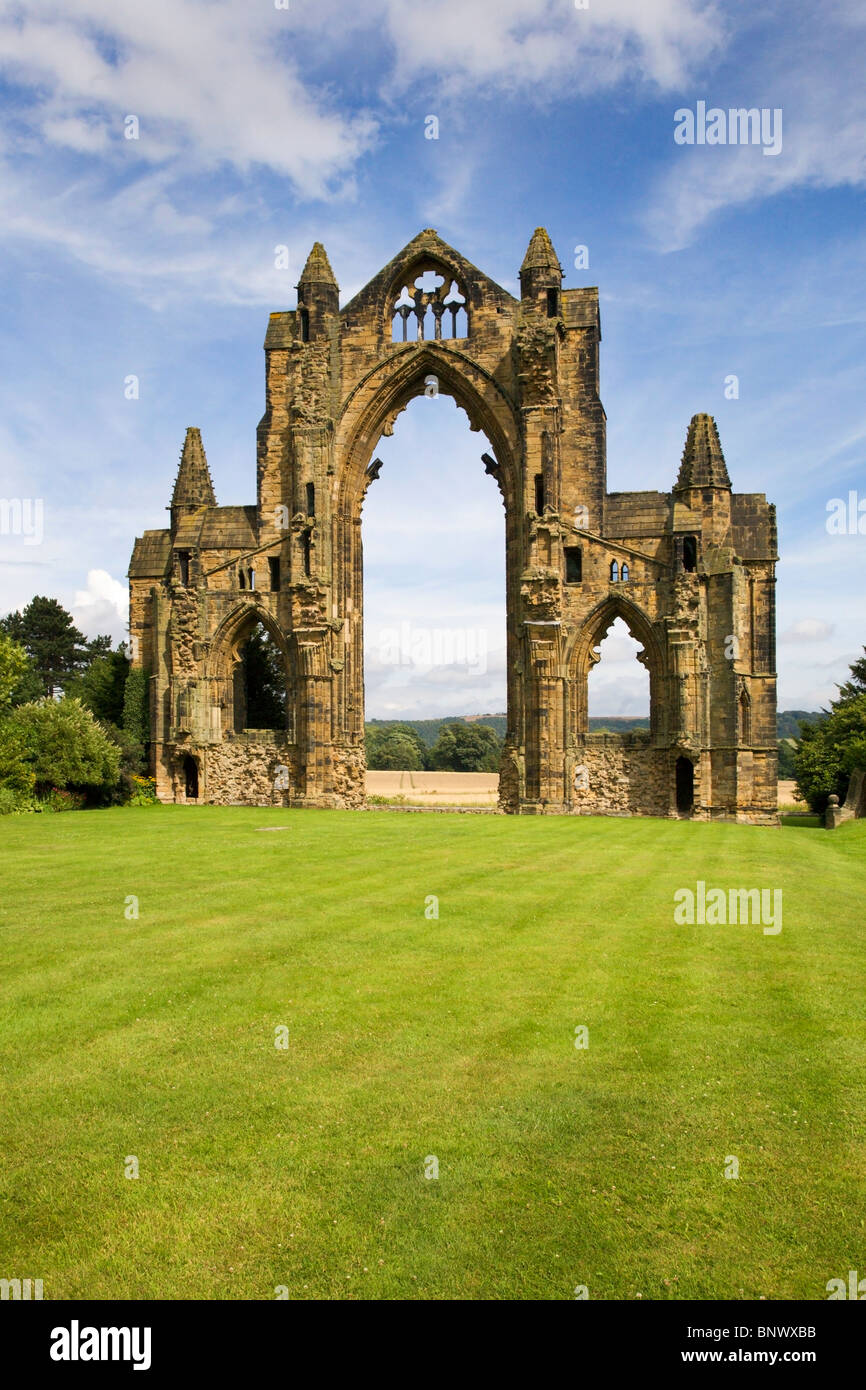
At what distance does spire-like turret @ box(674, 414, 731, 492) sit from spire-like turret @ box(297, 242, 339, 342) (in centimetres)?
1299

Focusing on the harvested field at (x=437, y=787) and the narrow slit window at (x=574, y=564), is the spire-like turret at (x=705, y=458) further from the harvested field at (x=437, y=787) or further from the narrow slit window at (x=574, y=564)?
the harvested field at (x=437, y=787)

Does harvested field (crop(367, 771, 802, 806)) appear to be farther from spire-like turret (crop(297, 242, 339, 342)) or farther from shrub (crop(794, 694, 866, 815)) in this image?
spire-like turret (crop(297, 242, 339, 342))

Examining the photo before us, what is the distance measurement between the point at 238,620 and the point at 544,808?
12.6m

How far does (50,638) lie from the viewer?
6544cm

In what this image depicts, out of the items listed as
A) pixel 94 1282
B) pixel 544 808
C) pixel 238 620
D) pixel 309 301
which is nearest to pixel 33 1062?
pixel 94 1282

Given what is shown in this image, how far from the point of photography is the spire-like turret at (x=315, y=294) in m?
31.3

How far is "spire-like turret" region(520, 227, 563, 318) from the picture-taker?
96.4 feet

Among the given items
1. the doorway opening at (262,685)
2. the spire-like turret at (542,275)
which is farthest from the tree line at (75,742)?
the spire-like turret at (542,275)

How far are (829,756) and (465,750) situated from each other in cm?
4701

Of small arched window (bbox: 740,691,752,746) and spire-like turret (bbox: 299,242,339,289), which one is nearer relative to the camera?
small arched window (bbox: 740,691,752,746)

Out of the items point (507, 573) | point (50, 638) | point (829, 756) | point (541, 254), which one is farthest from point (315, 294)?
point (50, 638)

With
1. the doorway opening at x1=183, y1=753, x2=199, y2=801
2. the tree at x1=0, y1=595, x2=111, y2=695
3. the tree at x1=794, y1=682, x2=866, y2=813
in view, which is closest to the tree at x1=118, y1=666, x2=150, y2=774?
→ the doorway opening at x1=183, y1=753, x2=199, y2=801
